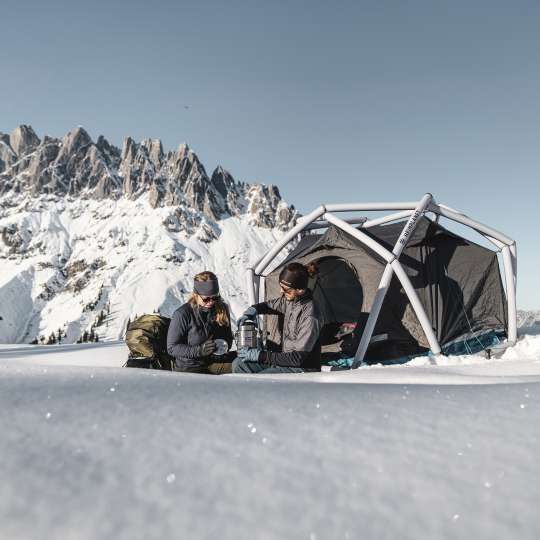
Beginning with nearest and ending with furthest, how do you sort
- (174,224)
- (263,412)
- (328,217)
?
(263,412), (328,217), (174,224)

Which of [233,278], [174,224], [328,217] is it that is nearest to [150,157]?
[174,224]

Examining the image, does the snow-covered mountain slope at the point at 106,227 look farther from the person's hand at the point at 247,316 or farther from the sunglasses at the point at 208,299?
the sunglasses at the point at 208,299

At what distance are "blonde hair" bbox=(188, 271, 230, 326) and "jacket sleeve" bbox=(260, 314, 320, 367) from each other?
0.93 meters

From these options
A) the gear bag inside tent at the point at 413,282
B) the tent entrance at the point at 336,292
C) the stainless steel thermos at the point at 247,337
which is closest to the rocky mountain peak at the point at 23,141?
the tent entrance at the point at 336,292

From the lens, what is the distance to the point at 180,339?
505 centimetres

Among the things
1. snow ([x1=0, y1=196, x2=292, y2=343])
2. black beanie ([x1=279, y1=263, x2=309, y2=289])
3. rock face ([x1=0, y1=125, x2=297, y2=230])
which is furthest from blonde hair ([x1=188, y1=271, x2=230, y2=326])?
rock face ([x1=0, y1=125, x2=297, y2=230])

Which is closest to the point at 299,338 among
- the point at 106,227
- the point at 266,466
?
the point at 266,466

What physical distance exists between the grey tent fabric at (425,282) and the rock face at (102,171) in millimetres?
187502

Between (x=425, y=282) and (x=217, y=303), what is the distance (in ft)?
19.4

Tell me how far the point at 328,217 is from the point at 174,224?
18359 centimetres

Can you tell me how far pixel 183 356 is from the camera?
16.3 feet

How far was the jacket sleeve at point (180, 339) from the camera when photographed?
4922 millimetres

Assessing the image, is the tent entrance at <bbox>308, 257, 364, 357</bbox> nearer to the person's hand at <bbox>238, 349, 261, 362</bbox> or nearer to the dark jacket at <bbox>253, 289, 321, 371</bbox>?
the dark jacket at <bbox>253, 289, 321, 371</bbox>

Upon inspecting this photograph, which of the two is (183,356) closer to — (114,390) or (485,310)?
(114,390)
